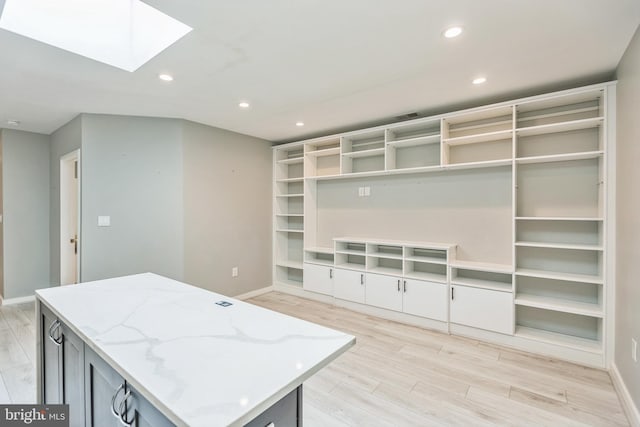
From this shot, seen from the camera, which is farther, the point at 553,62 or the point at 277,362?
the point at 553,62

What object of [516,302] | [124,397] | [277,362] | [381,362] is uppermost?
[277,362]

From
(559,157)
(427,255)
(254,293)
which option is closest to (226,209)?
(254,293)

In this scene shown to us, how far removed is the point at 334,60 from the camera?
2.37 meters

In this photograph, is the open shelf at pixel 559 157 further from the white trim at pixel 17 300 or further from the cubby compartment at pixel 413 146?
the white trim at pixel 17 300

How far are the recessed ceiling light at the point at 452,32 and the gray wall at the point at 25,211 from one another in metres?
5.59

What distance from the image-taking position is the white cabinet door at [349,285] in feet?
13.0

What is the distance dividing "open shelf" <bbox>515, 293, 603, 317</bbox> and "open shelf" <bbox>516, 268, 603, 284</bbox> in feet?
0.82

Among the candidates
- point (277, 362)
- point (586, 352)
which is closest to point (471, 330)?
point (586, 352)

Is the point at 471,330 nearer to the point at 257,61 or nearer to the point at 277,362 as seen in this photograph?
the point at 277,362

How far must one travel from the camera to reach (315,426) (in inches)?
73.9

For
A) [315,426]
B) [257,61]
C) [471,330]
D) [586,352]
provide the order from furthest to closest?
[471,330], [586,352], [257,61], [315,426]

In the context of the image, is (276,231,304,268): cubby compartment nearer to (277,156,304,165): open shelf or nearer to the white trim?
(277,156,304,165): open shelf

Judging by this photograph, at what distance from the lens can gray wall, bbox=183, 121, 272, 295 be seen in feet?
12.9

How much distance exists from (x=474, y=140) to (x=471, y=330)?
2.05 m
